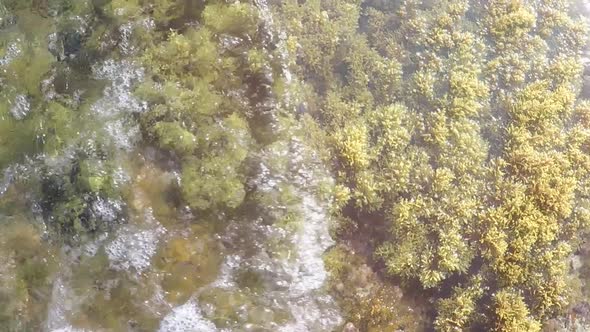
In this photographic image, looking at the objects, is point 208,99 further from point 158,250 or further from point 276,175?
point 158,250

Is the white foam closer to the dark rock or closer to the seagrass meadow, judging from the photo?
the seagrass meadow

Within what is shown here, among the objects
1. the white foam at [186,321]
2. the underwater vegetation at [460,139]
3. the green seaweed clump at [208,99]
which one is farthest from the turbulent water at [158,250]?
the underwater vegetation at [460,139]

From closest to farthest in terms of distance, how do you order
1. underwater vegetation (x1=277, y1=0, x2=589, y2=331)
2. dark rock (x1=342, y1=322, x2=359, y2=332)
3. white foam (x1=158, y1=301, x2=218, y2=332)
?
white foam (x1=158, y1=301, x2=218, y2=332)
dark rock (x1=342, y1=322, x2=359, y2=332)
underwater vegetation (x1=277, y1=0, x2=589, y2=331)

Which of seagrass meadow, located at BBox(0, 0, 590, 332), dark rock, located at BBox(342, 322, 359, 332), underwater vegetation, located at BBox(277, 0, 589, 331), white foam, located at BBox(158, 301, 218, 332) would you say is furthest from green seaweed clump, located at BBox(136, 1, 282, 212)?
dark rock, located at BBox(342, 322, 359, 332)

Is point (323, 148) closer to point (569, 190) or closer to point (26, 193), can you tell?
point (569, 190)

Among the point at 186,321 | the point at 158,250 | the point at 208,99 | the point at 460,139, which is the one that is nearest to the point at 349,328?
the point at 186,321

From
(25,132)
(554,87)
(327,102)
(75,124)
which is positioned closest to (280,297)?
(327,102)

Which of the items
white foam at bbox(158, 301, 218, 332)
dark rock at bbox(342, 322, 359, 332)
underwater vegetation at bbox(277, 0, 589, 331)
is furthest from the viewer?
underwater vegetation at bbox(277, 0, 589, 331)
